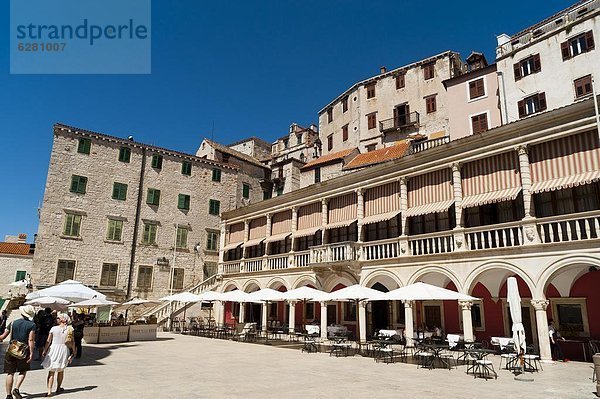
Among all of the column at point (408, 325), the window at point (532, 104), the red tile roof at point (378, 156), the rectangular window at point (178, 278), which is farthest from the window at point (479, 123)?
the rectangular window at point (178, 278)

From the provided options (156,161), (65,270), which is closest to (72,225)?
(65,270)

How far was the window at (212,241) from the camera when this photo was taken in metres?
35.2

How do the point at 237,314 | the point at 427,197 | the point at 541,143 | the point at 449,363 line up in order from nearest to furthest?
the point at 449,363 < the point at 541,143 < the point at 427,197 < the point at 237,314

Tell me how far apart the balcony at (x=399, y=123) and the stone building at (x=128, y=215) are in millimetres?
14822

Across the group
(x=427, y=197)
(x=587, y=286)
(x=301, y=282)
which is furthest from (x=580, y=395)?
(x=301, y=282)

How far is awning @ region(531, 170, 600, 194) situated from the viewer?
14.2 meters

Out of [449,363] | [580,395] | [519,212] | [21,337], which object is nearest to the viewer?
[21,337]

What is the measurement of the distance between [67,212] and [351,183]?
67.5 feet

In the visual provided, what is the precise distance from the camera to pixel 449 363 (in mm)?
14594

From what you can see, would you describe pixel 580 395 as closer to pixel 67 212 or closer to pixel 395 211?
pixel 395 211

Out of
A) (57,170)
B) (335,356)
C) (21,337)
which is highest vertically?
(57,170)

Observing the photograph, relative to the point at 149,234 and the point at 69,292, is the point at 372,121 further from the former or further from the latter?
the point at 69,292

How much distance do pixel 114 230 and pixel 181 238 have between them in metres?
5.25

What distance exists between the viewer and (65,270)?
28234mm
